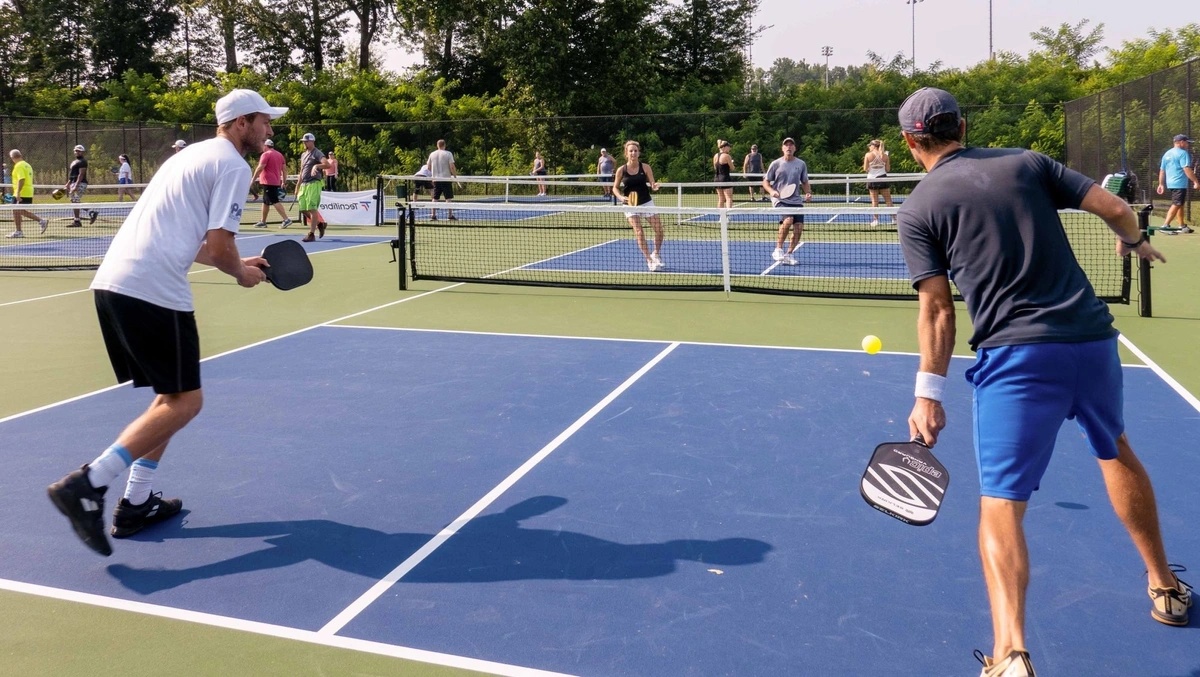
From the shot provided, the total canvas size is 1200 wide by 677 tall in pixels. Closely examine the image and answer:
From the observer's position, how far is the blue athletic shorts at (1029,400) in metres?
3.12

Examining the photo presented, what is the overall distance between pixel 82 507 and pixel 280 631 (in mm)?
1114

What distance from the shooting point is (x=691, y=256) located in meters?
15.4

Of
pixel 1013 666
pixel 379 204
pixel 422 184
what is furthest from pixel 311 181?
pixel 1013 666

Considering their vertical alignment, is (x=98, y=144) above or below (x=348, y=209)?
above

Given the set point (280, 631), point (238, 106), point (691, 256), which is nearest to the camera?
point (280, 631)

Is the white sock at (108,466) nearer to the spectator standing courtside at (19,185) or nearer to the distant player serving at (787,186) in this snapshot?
the distant player serving at (787,186)

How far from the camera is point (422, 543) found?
4.45 meters

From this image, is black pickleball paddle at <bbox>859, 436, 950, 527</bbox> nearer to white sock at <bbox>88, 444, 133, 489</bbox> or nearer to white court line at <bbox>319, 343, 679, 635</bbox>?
white court line at <bbox>319, 343, 679, 635</bbox>

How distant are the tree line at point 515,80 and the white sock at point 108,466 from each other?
30.1 meters

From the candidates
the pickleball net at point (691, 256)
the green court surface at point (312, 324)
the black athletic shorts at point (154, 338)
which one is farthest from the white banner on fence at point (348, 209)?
the black athletic shorts at point (154, 338)

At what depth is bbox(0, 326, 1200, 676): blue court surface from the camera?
11.7 ft

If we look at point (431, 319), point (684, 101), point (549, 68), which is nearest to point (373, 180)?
point (549, 68)

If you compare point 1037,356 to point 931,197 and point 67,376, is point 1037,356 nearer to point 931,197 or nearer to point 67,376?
point 931,197

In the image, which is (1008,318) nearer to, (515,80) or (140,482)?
(140,482)
